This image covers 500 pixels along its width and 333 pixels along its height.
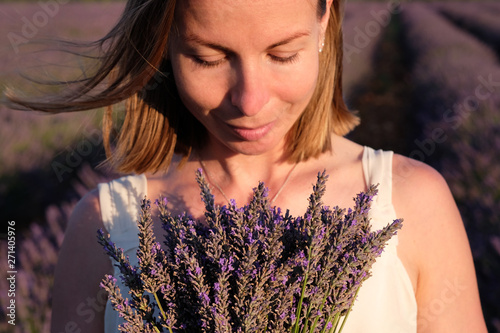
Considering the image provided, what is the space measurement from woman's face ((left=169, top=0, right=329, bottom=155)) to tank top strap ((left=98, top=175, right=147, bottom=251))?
529 millimetres

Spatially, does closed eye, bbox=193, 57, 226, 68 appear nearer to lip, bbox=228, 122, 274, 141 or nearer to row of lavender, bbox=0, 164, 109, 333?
lip, bbox=228, 122, 274, 141

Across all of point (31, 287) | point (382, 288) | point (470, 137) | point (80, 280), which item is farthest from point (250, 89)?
point (470, 137)

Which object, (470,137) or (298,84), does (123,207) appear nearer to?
(298,84)

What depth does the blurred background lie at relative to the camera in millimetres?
3719

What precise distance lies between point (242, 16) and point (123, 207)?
0.91 m

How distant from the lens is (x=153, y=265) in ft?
3.79

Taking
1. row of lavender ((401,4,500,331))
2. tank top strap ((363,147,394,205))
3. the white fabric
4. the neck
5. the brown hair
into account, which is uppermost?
row of lavender ((401,4,500,331))

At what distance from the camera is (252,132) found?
1642 mm

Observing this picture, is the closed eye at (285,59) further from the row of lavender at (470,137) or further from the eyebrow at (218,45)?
the row of lavender at (470,137)

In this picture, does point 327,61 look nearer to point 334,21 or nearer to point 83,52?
point 334,21

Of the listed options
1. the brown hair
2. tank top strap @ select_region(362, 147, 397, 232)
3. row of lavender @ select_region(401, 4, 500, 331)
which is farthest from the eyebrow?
row of lavender @ select_region(401, 4, 500, 331)

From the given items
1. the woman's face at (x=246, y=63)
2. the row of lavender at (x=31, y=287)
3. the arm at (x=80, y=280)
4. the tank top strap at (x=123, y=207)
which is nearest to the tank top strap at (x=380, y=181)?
the woman's face at (x=246, y=63)

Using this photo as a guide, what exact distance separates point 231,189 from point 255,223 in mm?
884

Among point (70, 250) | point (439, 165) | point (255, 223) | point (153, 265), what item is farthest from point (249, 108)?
point (439, 165)
